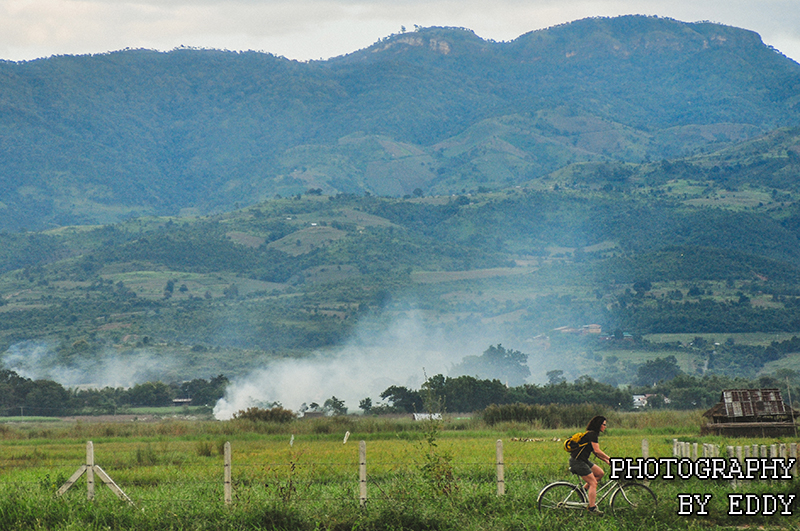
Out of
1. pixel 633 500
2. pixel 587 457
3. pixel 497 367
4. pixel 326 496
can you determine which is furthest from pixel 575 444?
pixel 497 367

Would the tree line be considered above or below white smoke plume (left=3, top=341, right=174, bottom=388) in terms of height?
below

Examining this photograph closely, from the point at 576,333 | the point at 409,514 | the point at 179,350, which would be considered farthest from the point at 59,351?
the point at 409,514

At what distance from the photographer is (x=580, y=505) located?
1841 centimetres

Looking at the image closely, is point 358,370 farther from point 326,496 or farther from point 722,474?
point 722,474

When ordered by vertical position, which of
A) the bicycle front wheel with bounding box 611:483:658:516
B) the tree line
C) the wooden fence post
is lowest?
the bicycle front wheel with bounding box 611:483:658:516

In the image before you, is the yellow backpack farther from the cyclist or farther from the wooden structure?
the wooden structure

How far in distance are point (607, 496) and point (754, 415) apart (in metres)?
22.5

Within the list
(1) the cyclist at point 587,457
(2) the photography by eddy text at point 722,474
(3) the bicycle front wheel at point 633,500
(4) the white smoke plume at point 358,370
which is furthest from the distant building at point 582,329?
(1) the cyclist at point 587,457

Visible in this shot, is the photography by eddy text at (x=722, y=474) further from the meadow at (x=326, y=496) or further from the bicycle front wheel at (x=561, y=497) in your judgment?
the bicycle front wheel at (x=561, y=497)

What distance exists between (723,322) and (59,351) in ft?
395

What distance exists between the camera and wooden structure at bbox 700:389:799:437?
37.8 metres

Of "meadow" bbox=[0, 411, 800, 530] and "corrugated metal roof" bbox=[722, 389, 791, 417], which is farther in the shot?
"corrugated metal roof" bbox=[722, 389, 791, 417]

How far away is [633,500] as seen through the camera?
1870 centimetres

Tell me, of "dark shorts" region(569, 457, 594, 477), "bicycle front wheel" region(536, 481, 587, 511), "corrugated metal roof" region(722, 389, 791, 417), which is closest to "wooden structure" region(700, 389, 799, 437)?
"corrugated metal roof" region(722, 389, 791, 417)
